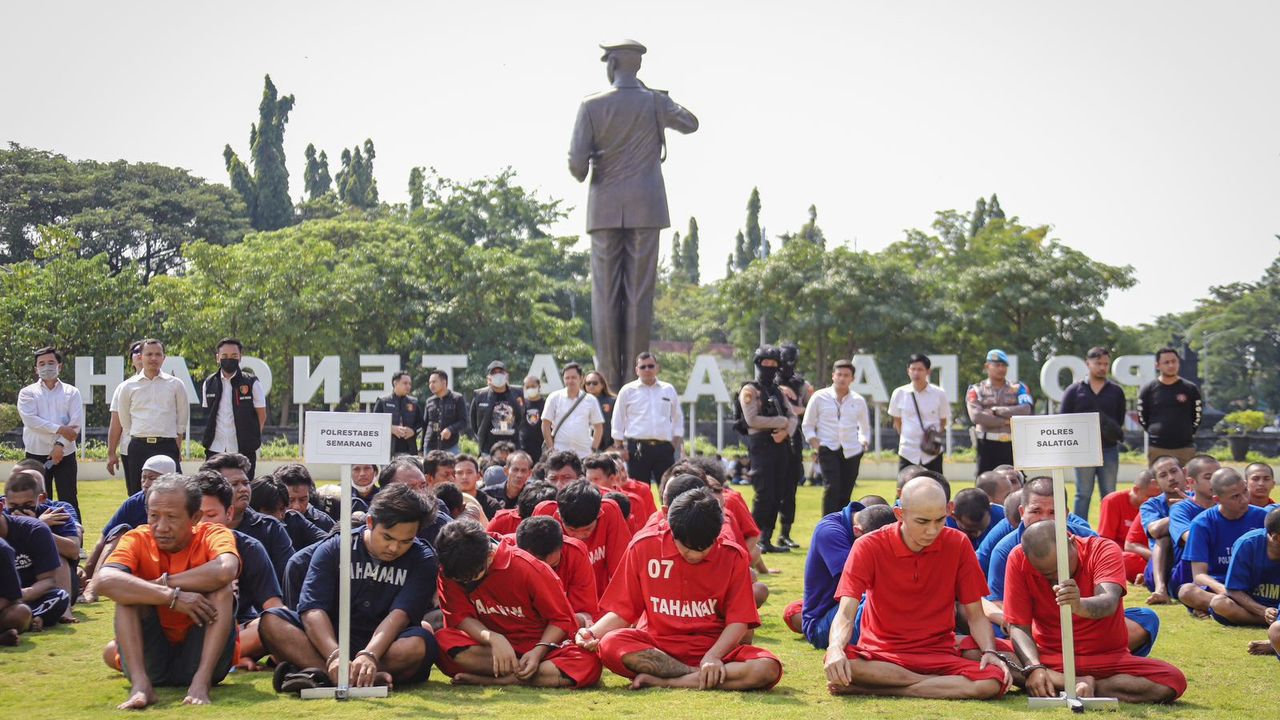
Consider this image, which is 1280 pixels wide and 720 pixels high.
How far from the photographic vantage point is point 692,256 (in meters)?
88.4

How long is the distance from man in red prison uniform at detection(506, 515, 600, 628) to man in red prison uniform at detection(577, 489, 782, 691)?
0.48m

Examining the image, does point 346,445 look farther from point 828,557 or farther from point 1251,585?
point 1251,585

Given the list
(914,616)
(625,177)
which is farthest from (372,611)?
(625,177)

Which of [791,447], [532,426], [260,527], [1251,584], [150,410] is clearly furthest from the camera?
[532,426]

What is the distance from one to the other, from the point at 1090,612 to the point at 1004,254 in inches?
1558

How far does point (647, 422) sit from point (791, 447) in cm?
136

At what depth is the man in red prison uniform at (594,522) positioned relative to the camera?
7090 mm

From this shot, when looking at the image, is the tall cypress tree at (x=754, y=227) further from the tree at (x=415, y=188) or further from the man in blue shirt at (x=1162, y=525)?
the man in blue shirt at (x=1162, y=525)

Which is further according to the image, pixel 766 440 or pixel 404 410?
pixel 404 410

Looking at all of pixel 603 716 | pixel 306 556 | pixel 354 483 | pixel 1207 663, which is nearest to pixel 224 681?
pixel 306 556

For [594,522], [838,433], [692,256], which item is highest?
[692,256]

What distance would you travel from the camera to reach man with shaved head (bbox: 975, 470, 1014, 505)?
8336mm

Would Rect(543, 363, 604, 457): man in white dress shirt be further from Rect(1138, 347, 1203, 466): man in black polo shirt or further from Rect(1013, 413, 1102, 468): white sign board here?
Rect(1013, 413, 1102, 468): white sign board

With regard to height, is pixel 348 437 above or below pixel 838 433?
above
